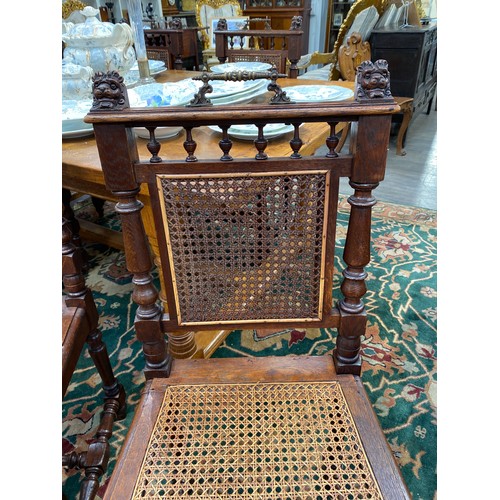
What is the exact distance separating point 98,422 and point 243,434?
74 cm

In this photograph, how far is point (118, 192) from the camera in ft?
2.11

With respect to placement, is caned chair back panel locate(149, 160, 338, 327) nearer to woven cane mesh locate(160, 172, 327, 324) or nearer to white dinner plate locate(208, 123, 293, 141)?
woven cane mesh locate(160, 172, 327, 324)

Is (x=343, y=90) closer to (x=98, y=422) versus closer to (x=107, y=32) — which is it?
(x=107, y=32)

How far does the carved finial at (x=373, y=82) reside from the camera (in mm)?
551

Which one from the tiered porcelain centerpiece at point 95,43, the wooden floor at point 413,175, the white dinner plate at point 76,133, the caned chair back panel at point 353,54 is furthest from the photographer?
the wooden floor at point 413,175

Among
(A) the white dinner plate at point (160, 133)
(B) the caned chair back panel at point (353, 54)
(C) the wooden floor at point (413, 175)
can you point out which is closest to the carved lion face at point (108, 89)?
(A) the white dinner plate at point (160, 133)

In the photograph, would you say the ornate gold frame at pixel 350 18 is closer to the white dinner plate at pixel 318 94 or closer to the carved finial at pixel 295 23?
the carved finial at pixel 295 23

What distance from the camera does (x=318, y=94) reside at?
1.21 meters

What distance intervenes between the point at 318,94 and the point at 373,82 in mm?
695

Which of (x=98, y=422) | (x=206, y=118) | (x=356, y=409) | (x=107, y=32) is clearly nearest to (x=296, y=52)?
(x=107, y=32)

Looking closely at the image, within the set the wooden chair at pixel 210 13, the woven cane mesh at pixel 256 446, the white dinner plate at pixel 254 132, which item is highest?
the wooden chair at pixel 210 13

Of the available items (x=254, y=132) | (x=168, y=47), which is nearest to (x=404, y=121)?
(x=168, y=47)

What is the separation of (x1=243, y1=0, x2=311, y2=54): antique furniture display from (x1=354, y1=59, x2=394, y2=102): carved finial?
4912 millimetres

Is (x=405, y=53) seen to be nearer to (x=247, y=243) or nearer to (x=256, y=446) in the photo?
(x=247, y=243)
